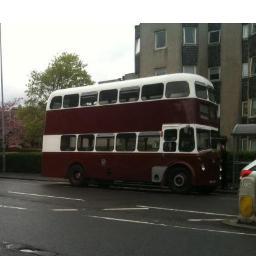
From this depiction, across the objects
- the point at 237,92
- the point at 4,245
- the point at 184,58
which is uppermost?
the point at 184,58

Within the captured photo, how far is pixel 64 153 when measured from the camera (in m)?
25.8

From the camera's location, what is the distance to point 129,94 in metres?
23.4

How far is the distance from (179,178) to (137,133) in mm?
2661

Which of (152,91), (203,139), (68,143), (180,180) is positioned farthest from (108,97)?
(180,180)

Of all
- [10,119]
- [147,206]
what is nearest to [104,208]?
[147,206]

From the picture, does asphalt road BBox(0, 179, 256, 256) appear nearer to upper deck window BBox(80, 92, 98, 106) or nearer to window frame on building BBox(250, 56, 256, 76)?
upper deck window BBox(80, 92, 98, 106)

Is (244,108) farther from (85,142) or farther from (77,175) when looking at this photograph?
(77,175)

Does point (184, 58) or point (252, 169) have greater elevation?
point (184, 58)

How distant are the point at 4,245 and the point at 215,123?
1410 centimetres

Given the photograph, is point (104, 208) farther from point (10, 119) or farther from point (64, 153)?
point (10, 119)

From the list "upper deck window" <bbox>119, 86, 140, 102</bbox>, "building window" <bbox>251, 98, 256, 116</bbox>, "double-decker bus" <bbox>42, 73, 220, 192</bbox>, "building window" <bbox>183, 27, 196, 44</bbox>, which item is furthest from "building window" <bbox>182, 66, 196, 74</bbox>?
"upper deck window" <bbox>119, 86, 140, 102</bbox>

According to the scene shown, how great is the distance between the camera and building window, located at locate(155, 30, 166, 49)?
41812 millimetres

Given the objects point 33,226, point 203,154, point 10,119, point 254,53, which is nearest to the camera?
point 33,226

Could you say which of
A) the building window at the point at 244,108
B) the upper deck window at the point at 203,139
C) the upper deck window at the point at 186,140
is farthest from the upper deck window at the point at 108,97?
the building window at the point at 244,108
